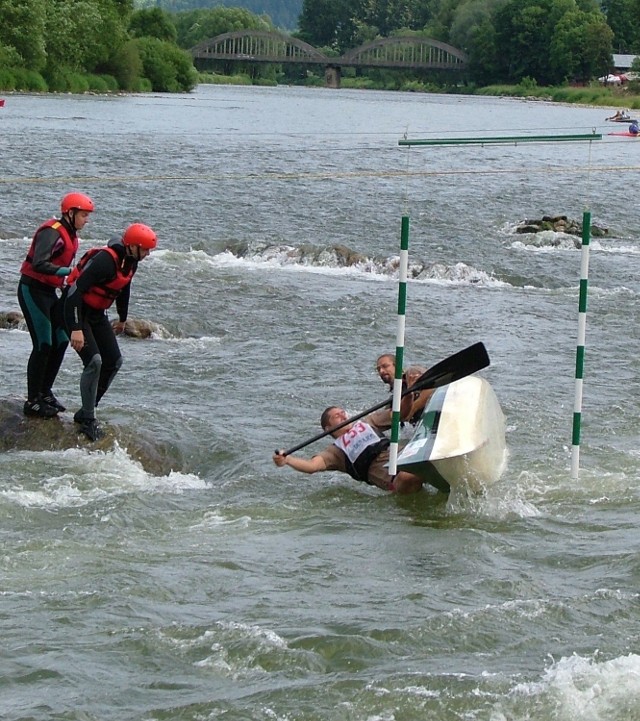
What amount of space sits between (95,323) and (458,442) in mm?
2577

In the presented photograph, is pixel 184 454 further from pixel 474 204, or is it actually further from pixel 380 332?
pixel 474 204

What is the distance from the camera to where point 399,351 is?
8234 mm

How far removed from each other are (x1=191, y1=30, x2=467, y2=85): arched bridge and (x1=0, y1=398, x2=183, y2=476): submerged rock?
4804 inches

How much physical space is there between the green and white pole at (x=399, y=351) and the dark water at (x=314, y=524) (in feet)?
0.97

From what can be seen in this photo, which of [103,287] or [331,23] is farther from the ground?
[331,23]

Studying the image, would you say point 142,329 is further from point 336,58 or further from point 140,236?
point 336,58

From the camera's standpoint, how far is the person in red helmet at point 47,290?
354 inches

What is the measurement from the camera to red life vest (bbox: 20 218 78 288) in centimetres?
903

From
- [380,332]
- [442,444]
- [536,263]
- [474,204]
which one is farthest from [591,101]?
[442,444]

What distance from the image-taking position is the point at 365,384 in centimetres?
1185

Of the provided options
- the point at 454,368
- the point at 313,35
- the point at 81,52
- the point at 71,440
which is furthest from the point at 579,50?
the point at 71,440

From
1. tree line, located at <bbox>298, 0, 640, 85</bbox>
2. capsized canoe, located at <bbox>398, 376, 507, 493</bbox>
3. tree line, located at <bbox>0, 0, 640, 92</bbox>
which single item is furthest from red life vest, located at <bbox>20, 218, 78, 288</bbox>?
tree line, located at <bbox>298, 0, 640, 85</bbox>

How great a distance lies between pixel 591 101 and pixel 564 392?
255 ft

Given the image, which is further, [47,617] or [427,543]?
[427,543]
